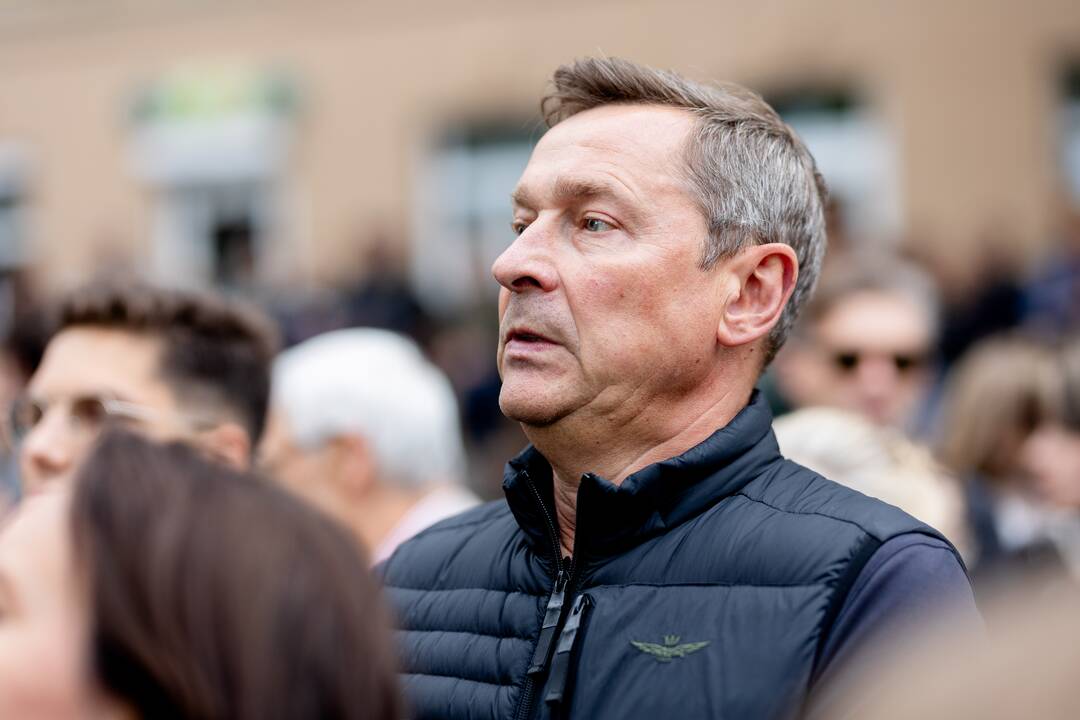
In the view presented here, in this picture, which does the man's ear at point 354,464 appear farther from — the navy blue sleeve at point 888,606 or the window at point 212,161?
the window at point 212,161

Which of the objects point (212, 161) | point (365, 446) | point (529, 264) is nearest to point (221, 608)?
point (529, 264)

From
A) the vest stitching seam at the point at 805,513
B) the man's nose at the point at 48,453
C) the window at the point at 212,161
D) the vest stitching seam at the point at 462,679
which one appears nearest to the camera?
the vest stitching seam at the point at 805,513

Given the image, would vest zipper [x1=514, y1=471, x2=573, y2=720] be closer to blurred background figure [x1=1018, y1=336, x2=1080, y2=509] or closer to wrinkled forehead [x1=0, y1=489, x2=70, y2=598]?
wrinkled forehead [x1=0, y1=489, x2=70, y2=598]

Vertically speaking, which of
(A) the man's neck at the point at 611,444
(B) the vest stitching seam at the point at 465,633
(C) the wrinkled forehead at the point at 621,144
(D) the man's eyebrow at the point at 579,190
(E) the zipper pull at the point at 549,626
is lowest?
(B) the vest stitching seam at the point at 465,633

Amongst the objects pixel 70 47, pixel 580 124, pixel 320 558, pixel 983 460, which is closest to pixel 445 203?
pixel 70 47

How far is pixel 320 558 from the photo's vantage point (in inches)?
66.7

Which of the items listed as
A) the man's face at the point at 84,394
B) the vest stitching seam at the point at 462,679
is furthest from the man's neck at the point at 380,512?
the vest stitching seam at the point at 462,679

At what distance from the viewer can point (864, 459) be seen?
3.87 metres

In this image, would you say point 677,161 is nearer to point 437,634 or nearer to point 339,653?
point 437,634

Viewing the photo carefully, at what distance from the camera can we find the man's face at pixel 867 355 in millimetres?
5027

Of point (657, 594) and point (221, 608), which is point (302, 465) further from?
point (221, 608)

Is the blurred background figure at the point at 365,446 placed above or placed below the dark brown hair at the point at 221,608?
below

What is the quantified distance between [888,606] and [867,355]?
2.90 m

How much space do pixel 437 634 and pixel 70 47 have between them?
15.9 metres
